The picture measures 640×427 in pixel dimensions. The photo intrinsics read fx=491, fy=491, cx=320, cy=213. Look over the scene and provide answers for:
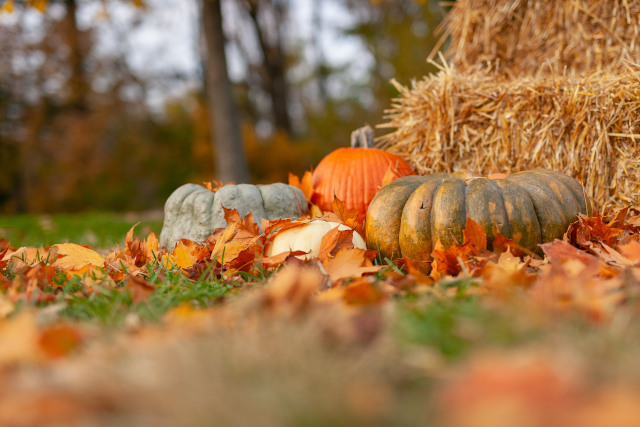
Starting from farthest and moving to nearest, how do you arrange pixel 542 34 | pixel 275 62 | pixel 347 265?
pixel 275 62 < pixel 542 34 < pixel 347 265

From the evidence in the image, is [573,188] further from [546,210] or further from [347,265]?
[347,265]

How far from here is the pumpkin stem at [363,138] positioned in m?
3.41

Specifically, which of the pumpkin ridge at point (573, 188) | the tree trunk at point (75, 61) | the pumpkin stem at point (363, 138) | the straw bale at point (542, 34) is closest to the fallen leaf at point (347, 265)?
the pumpkin ridge at point (573, 188)

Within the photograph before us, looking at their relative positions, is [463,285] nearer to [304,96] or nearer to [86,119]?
[86,119]

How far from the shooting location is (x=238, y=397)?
74 cm

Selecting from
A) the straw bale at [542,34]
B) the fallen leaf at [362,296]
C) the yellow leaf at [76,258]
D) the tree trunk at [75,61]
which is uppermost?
the tree trunk at [75,61]

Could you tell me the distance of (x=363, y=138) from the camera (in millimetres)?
3422

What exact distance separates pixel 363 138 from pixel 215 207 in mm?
1253

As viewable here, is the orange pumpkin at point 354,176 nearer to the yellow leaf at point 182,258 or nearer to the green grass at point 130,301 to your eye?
the yellow leaf at point 182,258

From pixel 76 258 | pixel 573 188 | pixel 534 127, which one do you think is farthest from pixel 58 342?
pixel 534 127

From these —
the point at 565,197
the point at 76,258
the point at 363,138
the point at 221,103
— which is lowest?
the point at 76,258

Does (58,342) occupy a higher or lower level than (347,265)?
higher

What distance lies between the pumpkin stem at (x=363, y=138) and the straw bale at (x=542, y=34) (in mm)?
997

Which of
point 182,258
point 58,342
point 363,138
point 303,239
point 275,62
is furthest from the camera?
point 275,62
